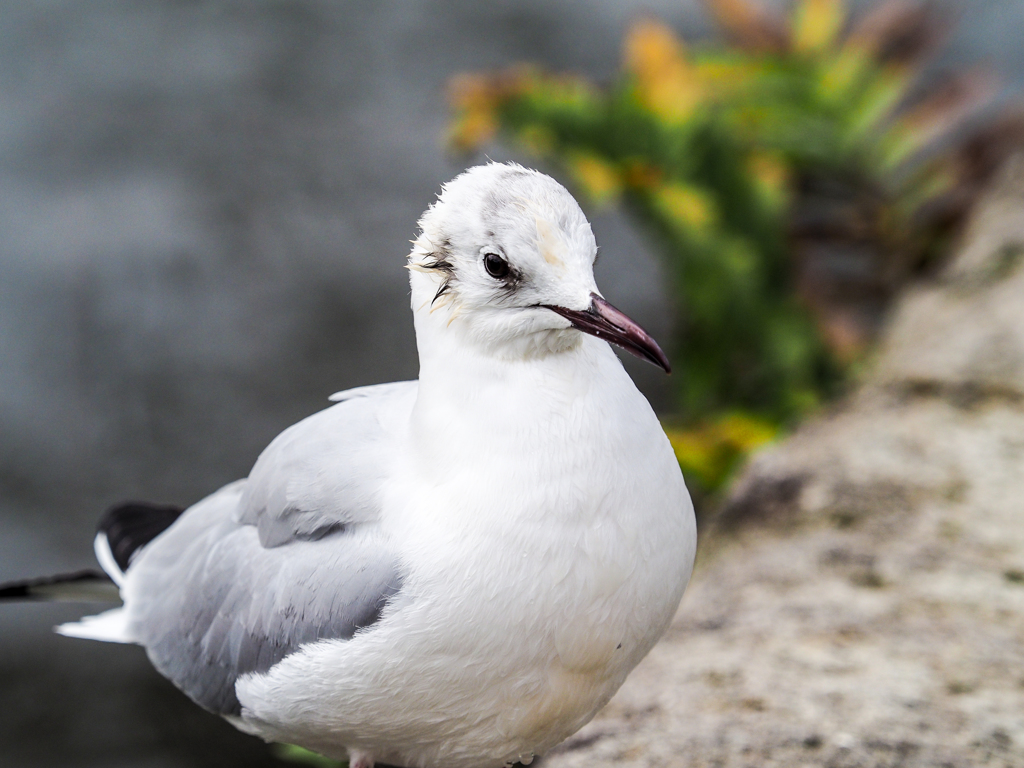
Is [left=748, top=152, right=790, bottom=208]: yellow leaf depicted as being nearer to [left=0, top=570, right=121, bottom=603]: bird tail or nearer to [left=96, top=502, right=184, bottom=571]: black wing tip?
[left=96, top=502, right=184, bottom=571]: black wing tip

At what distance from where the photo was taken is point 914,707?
2.66 m

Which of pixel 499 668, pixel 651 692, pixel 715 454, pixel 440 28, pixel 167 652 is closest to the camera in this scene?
pixel 499 668

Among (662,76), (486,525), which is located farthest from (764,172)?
(486,525)

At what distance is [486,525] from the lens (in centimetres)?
186

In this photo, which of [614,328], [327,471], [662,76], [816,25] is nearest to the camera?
[614,328]

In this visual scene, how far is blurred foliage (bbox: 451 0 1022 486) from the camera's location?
524 centimetres

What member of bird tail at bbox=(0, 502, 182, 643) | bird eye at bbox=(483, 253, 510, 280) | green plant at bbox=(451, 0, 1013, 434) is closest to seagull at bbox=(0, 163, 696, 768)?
bird eye at bbox=(483, 253, 510, 280)

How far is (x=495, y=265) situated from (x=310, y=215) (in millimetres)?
5770

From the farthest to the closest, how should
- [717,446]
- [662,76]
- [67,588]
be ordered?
[662,76] → [717,446] → [67,588]

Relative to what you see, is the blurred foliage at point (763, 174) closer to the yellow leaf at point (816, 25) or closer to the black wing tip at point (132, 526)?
the yellow leaf at point (816, 25)

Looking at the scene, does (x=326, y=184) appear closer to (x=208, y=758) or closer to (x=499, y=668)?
(x=208, y=758)

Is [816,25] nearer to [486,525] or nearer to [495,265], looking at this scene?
[495,265]

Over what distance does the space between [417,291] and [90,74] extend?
660 centimetres

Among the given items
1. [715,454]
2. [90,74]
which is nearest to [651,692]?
[715,454]
